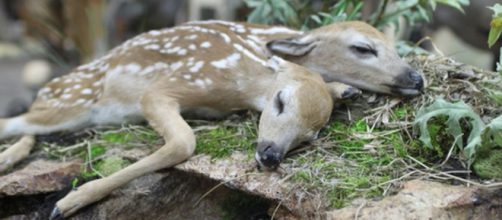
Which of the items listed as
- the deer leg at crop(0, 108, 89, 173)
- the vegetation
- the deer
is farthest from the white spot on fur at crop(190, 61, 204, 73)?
the deer leg at crop(0, 108, 89, 173)

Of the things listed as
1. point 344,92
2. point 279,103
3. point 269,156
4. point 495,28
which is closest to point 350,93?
point 344,92

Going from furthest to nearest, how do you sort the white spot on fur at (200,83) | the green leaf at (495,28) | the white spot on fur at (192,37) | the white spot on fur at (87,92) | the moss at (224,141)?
the white spot on fur at (87,92) < the white spot on fur at (192,37) < the white spot on fur at (200,83) < the moss at (224,141) < the green leaf at (495,28)

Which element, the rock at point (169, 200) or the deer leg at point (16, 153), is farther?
the deer leg at point (16, 153)

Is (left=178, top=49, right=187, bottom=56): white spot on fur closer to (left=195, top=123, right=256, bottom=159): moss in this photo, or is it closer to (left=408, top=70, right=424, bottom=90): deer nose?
(left=195, top=123, right=256, bottom=159): moss

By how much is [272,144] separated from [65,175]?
101 cm

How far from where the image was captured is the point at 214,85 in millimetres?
3605

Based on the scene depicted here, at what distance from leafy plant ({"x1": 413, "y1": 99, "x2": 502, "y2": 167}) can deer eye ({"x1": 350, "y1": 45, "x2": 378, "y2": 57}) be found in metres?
0.54

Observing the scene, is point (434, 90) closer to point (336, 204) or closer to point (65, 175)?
point (336, 204)

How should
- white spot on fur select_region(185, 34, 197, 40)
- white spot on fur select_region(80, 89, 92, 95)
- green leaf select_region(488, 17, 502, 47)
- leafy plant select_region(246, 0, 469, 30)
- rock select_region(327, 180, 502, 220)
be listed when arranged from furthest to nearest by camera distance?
leafy plant select_region(246, 0, 469, 30) → white spot on fur select_region(80, 89, 92, 95) → white spot on fur select_region(185, 34, 197, 40) → green leaf select_region(488, 17, 502, 47) → rock select_region(327, 180, 502, 220)

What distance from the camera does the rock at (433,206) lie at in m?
2.65

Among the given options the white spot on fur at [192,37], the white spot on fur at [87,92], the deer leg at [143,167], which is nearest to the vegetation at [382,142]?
the deer leg at [143,167]

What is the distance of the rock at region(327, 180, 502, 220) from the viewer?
2.65 metres

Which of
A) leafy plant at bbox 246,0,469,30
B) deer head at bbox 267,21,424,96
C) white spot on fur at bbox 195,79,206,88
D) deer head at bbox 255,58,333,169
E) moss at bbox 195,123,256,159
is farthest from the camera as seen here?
leafy plant at bbox 246,0,469,30

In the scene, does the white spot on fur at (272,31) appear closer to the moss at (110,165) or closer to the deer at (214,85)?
the deer at (214,85)
